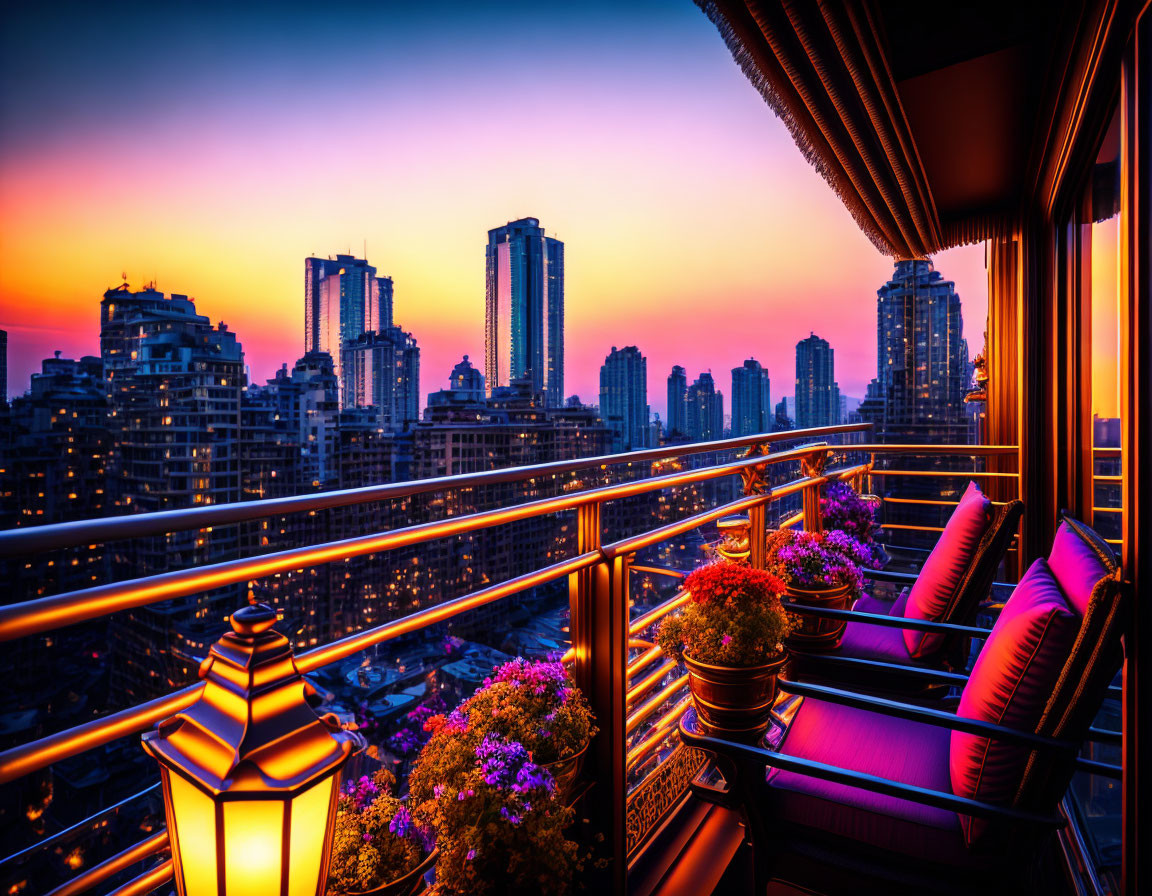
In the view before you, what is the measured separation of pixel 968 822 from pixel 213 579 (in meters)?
Result: 1.41

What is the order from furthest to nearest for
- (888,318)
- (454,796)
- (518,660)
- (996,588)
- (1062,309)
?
(888,318) → (1062,309) → (996,588) → (518,660) → (454,796)

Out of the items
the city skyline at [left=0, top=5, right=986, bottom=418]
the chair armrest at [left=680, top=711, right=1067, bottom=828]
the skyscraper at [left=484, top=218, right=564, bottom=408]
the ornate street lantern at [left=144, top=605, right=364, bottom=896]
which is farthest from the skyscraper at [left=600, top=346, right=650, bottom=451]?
the ornate street lantern at [left=144, top=605, right=364, bottom=896]

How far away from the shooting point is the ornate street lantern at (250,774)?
561 millimetres

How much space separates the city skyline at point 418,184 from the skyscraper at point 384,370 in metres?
2.03

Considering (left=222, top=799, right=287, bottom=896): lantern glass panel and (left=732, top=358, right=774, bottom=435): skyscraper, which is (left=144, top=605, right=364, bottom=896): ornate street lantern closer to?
(left=222, top=799, right=287, bottom=896): lantern glass panel

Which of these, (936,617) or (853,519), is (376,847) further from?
(853,519)

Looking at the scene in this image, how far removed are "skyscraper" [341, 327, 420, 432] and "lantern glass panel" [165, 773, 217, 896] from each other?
21.2m

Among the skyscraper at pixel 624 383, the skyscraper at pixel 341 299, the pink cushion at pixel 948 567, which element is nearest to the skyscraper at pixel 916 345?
the pink cushion at pixel 948 567

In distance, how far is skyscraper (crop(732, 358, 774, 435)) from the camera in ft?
61.5

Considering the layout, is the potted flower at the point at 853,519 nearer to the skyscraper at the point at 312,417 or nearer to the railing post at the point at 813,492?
the railing post at the point at 813,492

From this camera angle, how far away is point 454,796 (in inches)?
41.0

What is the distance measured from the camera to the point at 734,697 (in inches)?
59.4

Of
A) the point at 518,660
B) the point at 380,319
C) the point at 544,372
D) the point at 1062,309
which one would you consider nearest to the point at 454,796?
the point at 518,660

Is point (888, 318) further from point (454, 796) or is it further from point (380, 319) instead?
point (380, 319)
